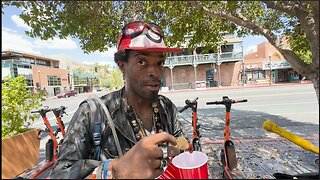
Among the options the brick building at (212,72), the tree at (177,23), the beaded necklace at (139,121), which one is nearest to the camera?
the tree at (177,23)

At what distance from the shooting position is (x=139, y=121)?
1.39 metres

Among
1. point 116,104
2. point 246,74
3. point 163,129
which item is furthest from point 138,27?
point 246,74

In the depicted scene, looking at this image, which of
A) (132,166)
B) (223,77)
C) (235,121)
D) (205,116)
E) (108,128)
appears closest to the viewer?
(132,166)

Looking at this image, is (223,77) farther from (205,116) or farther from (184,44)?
(184,44)

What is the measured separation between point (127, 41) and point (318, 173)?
3.64 ft

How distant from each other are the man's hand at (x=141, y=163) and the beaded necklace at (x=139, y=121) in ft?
1.87

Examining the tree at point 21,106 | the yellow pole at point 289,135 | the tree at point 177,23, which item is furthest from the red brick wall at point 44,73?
the yellow pole at point 289,135

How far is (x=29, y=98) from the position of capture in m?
3.84

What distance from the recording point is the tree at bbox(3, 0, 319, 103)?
3.19 feet

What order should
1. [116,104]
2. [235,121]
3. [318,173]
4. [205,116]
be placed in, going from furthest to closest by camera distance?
1. [205,116]
2. [235,121]
3. [116,104]
4. [318,173]

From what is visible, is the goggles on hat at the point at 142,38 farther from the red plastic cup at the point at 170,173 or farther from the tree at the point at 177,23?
the red plastic cup at the point at 170,173

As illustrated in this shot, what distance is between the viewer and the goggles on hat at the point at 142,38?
115 cm

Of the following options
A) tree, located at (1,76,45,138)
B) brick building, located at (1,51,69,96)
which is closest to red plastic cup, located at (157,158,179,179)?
brick building, located at (1,51,69,96)

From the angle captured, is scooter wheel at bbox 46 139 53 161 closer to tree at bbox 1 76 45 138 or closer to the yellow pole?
tree at bbox 1 76 45 138
